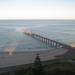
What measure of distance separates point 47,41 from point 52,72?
22331 mm

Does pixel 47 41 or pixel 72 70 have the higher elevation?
pixel 72 70

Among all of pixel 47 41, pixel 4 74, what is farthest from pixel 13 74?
pixel 47 41

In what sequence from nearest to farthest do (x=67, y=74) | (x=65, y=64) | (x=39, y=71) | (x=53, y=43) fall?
(x=39, y=71) → (x=67, y=74) → (x=65, y=64) → (x=53, y=43)

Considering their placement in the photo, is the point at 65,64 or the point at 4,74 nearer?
the point at 4,74

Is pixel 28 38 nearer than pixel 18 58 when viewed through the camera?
No

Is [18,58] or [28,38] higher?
[18,58]

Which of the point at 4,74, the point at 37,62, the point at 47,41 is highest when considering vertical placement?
the point at 37,62

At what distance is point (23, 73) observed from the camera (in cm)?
973

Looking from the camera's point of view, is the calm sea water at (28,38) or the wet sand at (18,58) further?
the calm sea water at (28,38)

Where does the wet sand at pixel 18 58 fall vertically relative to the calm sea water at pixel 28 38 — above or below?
above

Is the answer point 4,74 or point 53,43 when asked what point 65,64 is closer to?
point 4,74

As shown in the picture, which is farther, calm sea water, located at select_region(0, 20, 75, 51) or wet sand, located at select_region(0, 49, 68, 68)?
calm sea water, located at select_region(0, 20, 75, 51)

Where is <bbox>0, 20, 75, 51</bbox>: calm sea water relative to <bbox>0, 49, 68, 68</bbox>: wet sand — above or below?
below

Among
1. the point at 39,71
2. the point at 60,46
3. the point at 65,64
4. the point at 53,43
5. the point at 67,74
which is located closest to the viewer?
the point at 39,71
